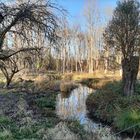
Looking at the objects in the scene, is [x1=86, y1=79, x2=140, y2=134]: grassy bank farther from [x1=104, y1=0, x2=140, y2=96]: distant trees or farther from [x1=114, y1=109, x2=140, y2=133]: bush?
[x1=104, y1=0, x2=140, y2=96]: distant trees

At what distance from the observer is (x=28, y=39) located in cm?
1672

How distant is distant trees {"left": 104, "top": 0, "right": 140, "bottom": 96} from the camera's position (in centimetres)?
2431

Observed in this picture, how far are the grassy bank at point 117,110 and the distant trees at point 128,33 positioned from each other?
1.37 metres

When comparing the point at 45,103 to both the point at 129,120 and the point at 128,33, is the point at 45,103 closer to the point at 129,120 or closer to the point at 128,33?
the point at 128,33

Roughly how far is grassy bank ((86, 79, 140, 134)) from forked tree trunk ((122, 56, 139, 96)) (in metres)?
0.52

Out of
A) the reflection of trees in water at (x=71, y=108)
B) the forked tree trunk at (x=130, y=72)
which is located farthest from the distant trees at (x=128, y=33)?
the reflection of trees in water at (x=71, y=108)

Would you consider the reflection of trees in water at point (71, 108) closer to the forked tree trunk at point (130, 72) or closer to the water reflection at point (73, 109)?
the water reflection at point (73, 109)

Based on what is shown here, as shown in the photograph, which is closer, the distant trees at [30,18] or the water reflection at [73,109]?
the distant trees at [30,18]

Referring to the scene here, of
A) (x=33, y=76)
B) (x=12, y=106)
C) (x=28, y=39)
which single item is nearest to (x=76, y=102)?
(x=12, y=106)

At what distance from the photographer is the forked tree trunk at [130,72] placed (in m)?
24.0

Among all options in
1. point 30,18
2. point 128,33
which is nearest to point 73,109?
point 128,33

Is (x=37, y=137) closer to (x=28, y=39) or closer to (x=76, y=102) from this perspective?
(x=28, y=39)

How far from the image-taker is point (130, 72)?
24.1 meters

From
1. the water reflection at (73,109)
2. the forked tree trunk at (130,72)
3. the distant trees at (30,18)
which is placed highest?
the distant trees at (30,18)
